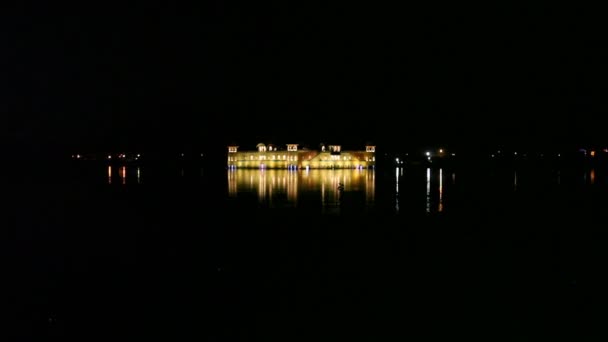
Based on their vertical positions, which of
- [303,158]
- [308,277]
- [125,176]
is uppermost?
[303,158]

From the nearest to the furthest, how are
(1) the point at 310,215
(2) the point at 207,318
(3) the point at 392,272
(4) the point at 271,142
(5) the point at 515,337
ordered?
(5) the point at 515,337, (2) the point at 207,318, (3) the point at 392,272, (1) the point at 310,215, (4) the point at 271,142

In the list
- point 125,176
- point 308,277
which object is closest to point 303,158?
point 125,176

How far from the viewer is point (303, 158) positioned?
200 feet

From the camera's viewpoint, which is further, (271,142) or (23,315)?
(271,142)

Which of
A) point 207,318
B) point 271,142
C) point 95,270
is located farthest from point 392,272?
point 271,142

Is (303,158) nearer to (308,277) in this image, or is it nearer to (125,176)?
(125,176)

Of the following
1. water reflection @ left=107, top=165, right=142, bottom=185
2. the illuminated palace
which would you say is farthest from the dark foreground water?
the illuminated palace

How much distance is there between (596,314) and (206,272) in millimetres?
4396

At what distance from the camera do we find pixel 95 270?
23.6 feet

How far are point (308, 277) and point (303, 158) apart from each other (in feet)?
178

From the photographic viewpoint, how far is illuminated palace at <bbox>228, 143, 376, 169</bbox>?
60.8 meters

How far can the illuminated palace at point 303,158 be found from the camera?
60.8 m

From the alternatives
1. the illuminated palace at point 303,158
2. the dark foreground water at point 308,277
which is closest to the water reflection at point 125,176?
the dark foreground water at point 308,277

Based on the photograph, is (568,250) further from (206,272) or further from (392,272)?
(206,272)
